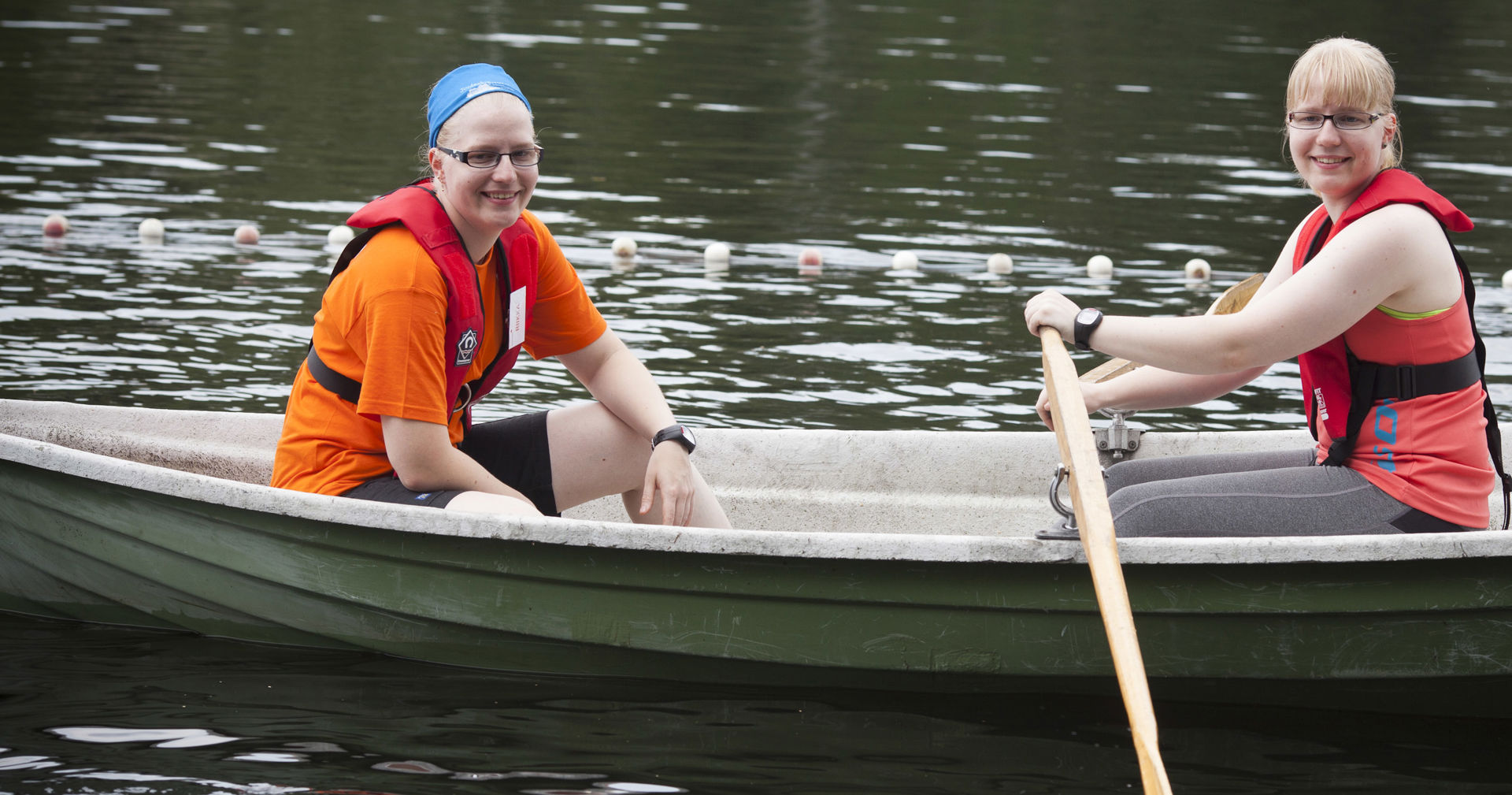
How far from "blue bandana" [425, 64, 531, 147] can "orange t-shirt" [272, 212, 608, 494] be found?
0.25 m

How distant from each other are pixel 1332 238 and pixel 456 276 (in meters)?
1.76

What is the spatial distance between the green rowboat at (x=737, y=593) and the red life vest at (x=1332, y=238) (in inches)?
13.2

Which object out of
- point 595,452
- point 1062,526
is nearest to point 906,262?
point 595,452

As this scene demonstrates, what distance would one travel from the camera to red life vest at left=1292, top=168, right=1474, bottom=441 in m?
3.15

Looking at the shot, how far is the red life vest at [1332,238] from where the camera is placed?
10.3ft

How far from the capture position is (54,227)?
8773 millimetres

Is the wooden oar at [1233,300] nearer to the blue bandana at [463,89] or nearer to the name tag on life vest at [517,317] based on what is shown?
the name tag on life vest at [517,317]

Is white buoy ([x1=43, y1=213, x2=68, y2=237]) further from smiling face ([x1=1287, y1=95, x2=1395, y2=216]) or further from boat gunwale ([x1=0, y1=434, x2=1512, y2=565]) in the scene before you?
smiling face ([x1=1287, y1=95, x2=1395, y2=216])

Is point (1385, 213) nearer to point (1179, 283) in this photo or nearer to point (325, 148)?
point (1179, 283)

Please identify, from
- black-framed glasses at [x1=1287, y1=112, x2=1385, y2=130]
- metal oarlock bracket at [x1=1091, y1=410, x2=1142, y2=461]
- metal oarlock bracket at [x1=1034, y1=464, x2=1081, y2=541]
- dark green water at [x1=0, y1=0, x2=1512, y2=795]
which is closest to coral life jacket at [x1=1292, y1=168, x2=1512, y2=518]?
black-framed glasses at [x1=1287, y1=112, x2=1385, y2=130]

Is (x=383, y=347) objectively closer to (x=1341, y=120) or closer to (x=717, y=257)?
(x=1341, y=120)

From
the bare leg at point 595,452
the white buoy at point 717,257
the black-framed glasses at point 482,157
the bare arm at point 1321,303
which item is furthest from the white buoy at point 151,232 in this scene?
the bare arm at point 1321,303

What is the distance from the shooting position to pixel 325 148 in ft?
38.9

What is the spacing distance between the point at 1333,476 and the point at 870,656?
1051mm
